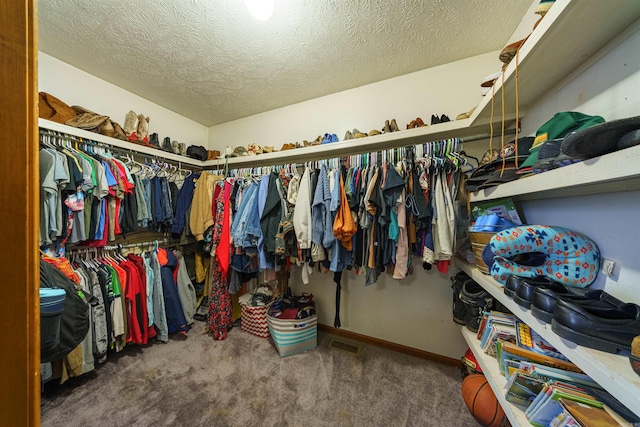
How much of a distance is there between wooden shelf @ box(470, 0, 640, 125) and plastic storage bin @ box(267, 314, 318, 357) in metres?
2.04

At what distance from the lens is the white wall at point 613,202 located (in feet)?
1.99

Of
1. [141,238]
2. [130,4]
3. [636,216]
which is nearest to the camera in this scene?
[636,216]

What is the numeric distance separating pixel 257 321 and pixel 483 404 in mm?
1749

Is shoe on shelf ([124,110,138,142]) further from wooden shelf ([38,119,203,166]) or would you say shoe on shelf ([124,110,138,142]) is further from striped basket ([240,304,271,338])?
striped basket ([240,304,271,338])

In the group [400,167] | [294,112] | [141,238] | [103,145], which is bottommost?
[141,238]

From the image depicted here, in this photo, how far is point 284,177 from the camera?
1811 millimetres

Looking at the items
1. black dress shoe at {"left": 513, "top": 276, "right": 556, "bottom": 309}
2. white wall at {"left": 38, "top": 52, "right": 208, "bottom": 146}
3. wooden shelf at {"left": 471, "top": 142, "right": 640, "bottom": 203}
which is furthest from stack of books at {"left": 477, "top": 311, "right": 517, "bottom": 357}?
white wall at {"left": 38, "top": 52, "right": 208, "bottom": 146}

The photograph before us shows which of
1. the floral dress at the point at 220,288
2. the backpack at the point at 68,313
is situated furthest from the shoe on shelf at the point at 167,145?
the backpack at the point at 68,313

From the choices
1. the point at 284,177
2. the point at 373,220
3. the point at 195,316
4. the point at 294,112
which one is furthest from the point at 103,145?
the point at 373,220

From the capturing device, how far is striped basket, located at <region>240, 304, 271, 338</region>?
1972mm

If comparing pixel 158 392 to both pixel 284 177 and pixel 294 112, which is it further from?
pixel 294 112

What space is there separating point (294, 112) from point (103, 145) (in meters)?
1.70

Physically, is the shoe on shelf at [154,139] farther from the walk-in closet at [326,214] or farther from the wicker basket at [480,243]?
the wicker basket at [480,243]

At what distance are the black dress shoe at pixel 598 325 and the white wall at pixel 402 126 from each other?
→ 46.5 inches
